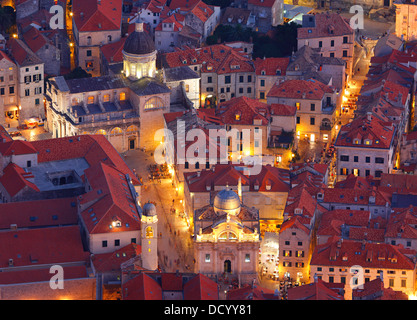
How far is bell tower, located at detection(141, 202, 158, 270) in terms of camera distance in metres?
120

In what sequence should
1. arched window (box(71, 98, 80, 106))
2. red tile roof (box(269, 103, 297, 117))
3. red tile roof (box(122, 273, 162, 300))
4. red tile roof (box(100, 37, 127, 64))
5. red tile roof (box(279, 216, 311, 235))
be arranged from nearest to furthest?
red tile roof (box(122, 273, 162, 300)) < red tile roof (box(279, 216, 311, 235)) < red tile roof (box(269, 103, 297, 117)) < arched window (box(71, 98, 80, 106)) < red tile roof (box(100, 37, 127, 64))

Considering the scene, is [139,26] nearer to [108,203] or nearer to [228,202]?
[108,203]

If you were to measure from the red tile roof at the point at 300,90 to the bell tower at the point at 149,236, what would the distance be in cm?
4308

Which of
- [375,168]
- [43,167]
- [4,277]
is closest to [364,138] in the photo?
→ [375,168]

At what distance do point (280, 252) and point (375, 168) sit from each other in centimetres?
2605

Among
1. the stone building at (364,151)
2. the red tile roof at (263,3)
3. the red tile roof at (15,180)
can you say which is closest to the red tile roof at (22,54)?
the red tile roof at (15,180)

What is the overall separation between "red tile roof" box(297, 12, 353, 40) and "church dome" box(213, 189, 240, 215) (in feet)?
177

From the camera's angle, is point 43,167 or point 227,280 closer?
point 227,280

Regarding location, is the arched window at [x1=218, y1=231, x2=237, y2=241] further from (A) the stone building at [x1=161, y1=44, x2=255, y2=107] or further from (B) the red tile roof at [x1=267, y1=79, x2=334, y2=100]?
(A) the stone building at [x1=161, y1=44, x2=255, y2=107]

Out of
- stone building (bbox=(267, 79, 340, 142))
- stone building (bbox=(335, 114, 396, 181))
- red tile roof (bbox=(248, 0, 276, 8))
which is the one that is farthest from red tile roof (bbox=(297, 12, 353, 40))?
stone building (bbox=(335, 114, 396, 181))

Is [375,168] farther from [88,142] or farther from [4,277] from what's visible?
[4,277]

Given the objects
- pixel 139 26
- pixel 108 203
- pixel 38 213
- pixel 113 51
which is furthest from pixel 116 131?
pixel 108 203

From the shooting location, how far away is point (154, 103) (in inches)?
6176
